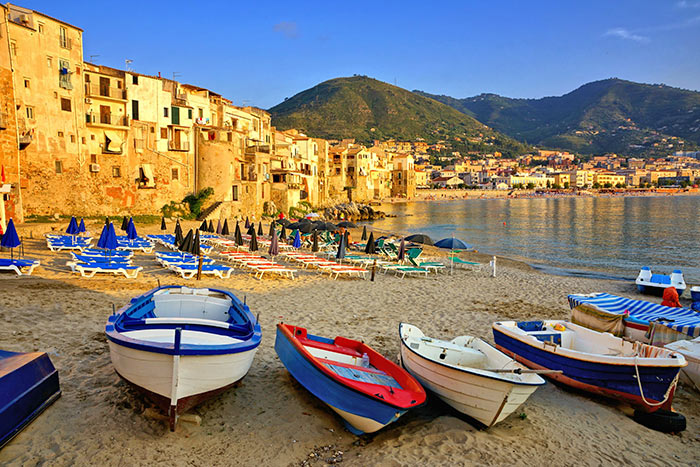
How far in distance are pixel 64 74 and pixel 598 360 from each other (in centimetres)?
3483

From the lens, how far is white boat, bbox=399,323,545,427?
5730mm

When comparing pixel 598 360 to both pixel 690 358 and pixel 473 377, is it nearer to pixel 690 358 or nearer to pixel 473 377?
pixel 690 358

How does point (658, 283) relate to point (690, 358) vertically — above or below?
below

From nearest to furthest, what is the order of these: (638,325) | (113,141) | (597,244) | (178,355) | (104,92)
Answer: (178,355) → (638,325) → (113,141) → (104,92) → (597,244)

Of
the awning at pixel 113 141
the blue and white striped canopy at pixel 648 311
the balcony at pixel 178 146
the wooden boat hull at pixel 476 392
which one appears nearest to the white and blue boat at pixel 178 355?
the wooden boat hull at pixel 476 392

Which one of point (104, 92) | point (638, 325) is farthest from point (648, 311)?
point (104, 92)

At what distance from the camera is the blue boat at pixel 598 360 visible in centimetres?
670

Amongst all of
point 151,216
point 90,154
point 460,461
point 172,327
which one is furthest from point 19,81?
point 460,461

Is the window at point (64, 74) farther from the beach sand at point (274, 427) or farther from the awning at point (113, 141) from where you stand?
the beach sand at point (274, 427)

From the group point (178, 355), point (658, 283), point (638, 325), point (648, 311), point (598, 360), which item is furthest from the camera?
point (658, 283)

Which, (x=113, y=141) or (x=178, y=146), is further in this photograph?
(x=178, y=146)

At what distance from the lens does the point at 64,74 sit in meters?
29.2

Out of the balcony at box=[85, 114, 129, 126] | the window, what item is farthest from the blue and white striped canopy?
the balcony at box=[85, 114, 129, 126]

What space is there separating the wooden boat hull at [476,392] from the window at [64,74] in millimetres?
33074
